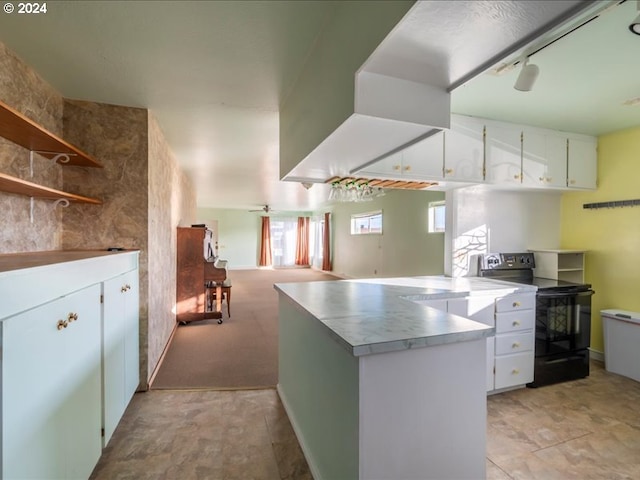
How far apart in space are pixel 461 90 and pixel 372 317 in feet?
5.79

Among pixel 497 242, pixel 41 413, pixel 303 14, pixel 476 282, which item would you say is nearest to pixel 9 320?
pixel 41 413

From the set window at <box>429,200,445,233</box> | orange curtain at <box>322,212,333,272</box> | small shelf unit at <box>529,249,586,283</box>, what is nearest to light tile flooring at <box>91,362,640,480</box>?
small shelf unit at <box>529,249,586,283</box>

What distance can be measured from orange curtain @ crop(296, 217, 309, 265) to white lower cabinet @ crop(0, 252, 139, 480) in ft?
29.9

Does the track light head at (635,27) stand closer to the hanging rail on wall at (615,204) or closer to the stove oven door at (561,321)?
the stove oven door at (561,321)

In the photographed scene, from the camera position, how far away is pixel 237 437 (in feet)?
6.13

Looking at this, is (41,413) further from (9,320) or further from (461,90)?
(461,90)

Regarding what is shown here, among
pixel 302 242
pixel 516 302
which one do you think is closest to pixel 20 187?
pixel 516 302

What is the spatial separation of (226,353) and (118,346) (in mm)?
1457

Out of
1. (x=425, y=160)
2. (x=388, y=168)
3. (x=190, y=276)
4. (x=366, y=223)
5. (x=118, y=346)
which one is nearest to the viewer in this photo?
(x=118, y=346)

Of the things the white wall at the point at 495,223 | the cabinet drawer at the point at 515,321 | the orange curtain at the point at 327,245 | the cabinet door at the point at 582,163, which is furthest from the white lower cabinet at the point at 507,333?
the orange curtain at the point at 327,245

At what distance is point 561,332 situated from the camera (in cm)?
261

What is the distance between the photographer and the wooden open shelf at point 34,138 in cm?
137

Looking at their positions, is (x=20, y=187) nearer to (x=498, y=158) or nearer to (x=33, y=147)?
(x=33, y=147)

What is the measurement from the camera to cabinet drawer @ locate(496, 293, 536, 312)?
238 cm
